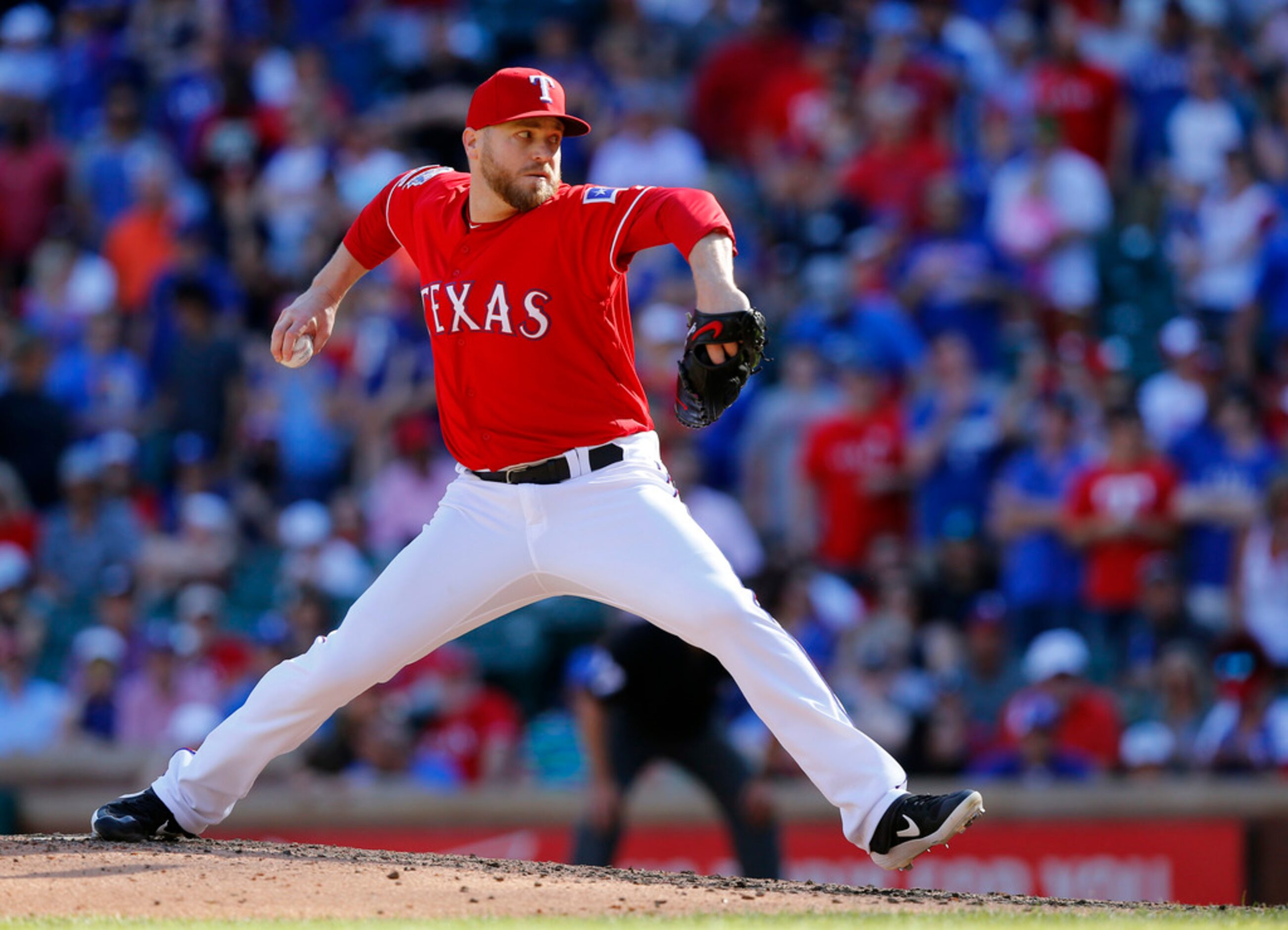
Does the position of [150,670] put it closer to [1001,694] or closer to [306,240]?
[306,240]

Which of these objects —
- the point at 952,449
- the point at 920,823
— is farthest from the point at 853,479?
the point at 920,823

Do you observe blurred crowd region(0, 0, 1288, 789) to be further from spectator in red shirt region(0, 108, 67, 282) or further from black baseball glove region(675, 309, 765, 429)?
black baseball glove region(675, 309, 765, 429)

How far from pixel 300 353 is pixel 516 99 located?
3.15 ft

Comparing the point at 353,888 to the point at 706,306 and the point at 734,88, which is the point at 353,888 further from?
the point at 734,88

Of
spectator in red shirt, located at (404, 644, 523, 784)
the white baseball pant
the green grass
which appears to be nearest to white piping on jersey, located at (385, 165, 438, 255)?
the white baseball pant

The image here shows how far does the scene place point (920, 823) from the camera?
4.77 metres

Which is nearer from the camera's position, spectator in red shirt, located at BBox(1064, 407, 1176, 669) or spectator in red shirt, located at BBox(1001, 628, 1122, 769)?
spectator in red shirt, located at BBox(1001, 628, 1122, 769)

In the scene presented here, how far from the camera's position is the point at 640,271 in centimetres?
1157

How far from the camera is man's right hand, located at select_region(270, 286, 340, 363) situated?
527 cm

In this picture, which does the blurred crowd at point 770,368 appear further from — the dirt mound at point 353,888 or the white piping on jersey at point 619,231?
the white piping on jersey at point 619,231

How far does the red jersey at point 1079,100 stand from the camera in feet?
39.4

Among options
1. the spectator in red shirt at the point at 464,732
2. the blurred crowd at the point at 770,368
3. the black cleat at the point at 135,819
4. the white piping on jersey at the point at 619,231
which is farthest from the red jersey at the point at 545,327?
the spectator in red shirt at the point at 464,732

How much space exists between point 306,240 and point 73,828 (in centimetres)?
473

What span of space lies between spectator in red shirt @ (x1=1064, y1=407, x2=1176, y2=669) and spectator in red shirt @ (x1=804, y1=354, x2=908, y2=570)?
101cm
